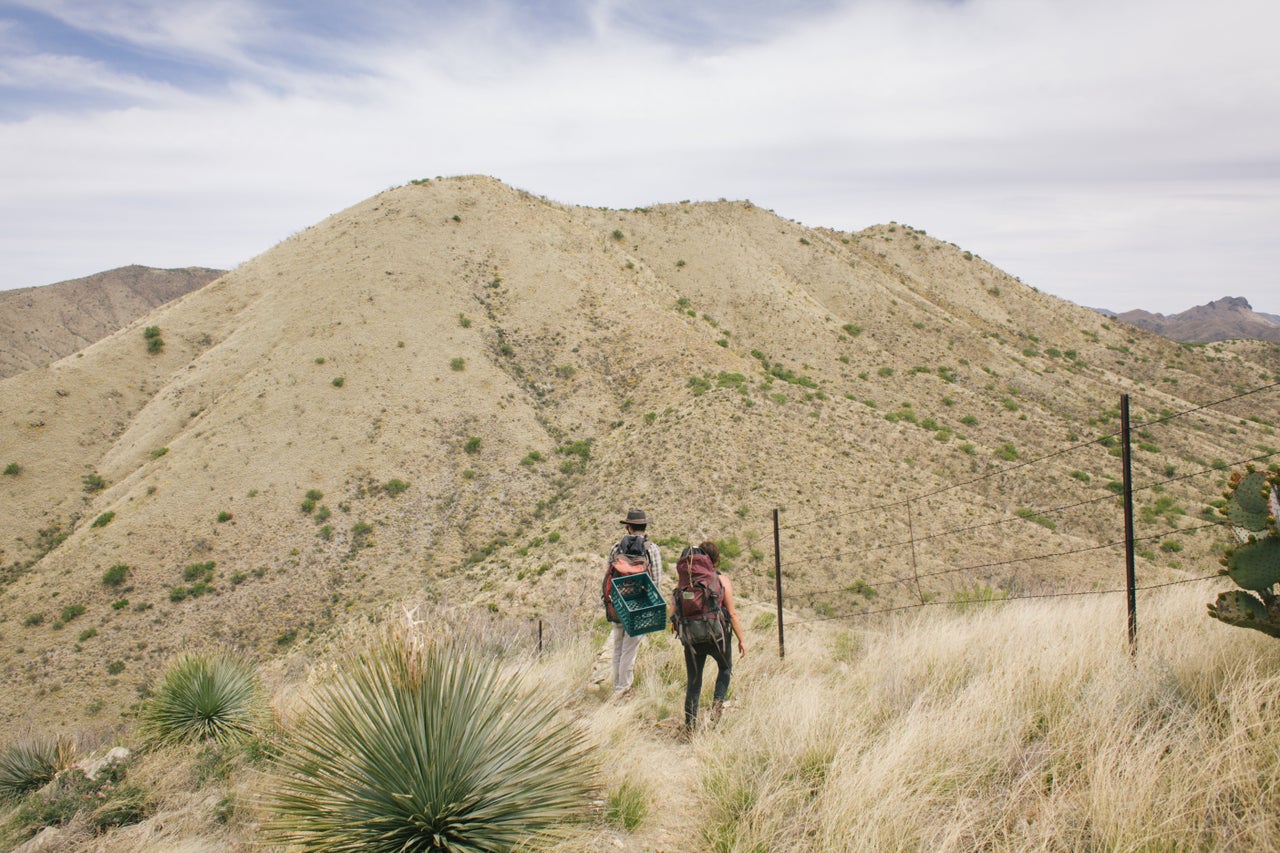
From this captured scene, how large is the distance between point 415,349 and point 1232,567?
1528 inches

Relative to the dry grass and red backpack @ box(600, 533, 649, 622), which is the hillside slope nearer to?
red backpack @ box(600, 533, 649, 622)

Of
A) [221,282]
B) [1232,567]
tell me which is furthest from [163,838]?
[221,282]

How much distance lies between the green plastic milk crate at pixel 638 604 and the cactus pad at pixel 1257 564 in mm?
4606

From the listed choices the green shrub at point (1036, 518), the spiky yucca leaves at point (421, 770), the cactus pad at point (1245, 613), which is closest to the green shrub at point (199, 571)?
the spiky yucca leaves at point (421, 770)

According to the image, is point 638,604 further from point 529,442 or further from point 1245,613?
point 529,442

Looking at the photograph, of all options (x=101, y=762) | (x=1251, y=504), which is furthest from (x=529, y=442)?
Result: (x=1251, y=504)

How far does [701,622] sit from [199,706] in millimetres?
7724

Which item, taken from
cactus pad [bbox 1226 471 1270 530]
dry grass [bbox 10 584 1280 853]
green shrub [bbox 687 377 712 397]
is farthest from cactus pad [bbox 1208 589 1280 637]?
green shrub [bbox 687 377 712 397]

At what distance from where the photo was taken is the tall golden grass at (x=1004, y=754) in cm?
348

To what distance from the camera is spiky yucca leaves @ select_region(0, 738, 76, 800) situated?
9.88 m

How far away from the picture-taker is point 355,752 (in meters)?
4.10

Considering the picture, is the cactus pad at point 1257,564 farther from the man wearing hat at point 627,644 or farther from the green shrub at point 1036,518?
the green shrub at point 1036,518

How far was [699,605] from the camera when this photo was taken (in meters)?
6.27

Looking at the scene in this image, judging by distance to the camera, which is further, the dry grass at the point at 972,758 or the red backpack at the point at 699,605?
the red backpack at the point at 699,605
